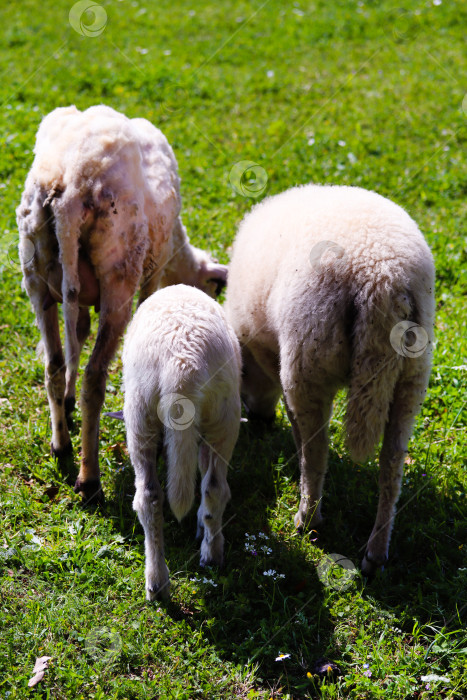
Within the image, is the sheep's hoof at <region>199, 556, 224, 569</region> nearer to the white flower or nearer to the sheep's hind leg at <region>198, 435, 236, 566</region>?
the sheep's hind leg at <region>198, 435, 236, 566</region>

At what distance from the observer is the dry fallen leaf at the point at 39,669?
2941 millimetres

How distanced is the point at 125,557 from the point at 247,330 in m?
1.53

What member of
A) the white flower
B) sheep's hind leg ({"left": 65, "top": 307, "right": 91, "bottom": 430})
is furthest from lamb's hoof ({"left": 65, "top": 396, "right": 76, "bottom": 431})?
the white flower

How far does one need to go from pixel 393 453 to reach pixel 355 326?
0.69 m

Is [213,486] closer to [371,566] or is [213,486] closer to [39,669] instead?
[371,566]

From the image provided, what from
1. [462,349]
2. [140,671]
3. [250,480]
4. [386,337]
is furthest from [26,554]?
[462,349]

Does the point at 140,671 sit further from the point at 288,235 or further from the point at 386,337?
the point at 288,235

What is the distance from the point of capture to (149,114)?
347 inches

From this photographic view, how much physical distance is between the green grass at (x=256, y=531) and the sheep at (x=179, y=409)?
11.8 inches

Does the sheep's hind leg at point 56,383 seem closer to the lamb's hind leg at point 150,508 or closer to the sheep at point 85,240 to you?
the sheep at point 85,240

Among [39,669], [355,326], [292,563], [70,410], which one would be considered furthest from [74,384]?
[355,326]

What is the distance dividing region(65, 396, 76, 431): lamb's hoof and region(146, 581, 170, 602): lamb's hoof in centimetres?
159

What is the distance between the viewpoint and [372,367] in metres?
3.27

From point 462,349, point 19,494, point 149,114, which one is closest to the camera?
point 19,494
